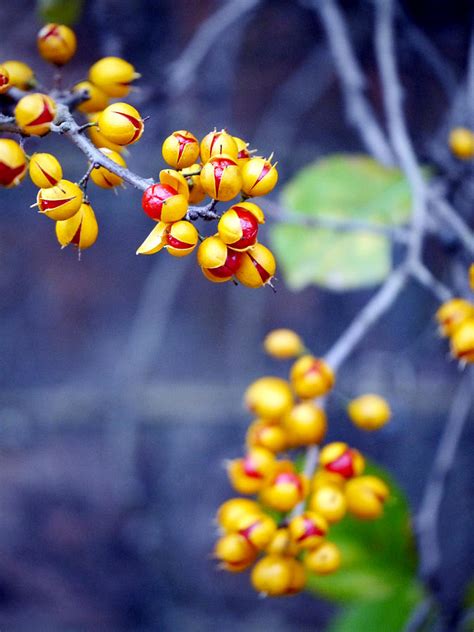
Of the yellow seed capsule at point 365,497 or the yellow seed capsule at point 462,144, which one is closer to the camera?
the yellow seed capsule at point 365,497

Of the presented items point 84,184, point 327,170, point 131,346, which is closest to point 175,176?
point 84,184

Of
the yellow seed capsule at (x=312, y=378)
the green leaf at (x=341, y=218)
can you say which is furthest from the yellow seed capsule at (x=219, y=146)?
the green leaf at (x=341, y=218)

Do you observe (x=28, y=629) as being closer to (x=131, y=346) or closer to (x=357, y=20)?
(x=131, y=346)

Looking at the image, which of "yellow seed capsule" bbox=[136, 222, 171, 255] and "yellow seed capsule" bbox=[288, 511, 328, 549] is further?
"yellow seed capsule" bbox=[288, 511, 328, 549]

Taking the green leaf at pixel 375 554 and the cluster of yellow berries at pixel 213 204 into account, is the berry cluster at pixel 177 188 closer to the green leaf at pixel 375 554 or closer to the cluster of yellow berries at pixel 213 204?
the cluster of yellow berries at pixel 213 204

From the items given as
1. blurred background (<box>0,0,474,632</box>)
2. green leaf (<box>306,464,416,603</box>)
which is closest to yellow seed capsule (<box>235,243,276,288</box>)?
green leaf (<box>306,464,416,603</box>)

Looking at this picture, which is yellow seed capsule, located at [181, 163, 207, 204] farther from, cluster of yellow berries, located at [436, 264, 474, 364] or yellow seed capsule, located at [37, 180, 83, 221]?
cluster of yellow berries, located at [436, 264, 474, 364]
